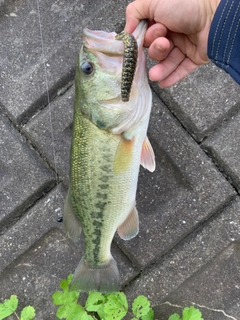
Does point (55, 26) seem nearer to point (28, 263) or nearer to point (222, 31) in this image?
point (222, 31)

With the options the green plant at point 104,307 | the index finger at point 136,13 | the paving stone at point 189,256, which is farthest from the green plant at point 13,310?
the index finger at point 136,13

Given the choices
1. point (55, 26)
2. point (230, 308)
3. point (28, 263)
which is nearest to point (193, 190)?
point (230, 308)

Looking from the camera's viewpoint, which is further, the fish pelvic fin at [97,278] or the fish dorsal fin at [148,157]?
the fish pelvic fin at [97,278]

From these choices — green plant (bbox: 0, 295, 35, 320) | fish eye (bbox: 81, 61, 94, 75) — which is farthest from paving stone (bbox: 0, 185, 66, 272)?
fish eye (bbox: 81, 61, 94, 75)

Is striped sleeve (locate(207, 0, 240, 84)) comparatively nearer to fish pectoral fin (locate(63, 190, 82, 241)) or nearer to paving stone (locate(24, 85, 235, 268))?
paving stone (locate(24, 85, 235, 268))

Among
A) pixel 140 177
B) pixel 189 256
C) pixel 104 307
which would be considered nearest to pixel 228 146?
pixel 140 177

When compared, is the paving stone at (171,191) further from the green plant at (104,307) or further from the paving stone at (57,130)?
the paving stone at (57,130)
